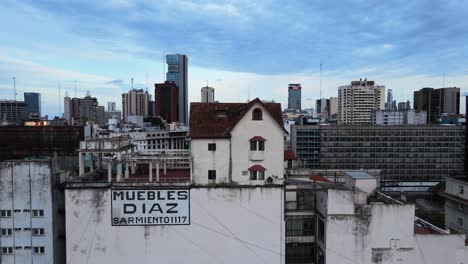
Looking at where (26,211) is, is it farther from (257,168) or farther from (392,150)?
(392,150)

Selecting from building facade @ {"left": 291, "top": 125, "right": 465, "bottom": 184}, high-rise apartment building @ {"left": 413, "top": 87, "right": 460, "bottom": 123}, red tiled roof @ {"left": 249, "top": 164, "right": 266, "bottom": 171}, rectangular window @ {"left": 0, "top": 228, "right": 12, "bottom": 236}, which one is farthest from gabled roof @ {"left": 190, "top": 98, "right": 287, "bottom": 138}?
high-rise apartment building @ {"left": 413, "top": 87, "right": 460, "bottom": 123}

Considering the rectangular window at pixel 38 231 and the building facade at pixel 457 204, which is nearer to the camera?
the rectangular window at pixel 38 231

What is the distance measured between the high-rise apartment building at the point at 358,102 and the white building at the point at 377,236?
14844 cm

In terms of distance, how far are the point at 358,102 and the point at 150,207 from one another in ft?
534

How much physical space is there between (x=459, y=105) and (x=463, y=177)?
552ft

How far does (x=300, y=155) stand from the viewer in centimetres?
9112

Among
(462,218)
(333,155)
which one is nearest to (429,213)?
(462,218)

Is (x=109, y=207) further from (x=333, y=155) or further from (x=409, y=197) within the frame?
(x=409, y=197)

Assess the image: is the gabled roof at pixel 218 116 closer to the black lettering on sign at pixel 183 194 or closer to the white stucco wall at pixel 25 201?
the black lettering on sign at pixel 183 194

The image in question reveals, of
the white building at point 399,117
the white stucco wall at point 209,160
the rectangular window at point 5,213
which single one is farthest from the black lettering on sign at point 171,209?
the white building at point 399,117

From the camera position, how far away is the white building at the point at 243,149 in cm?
3117

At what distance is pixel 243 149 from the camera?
31438mm

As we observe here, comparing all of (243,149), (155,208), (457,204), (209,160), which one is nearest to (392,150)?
(457,204)

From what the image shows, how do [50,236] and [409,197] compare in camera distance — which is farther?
[409,197]
